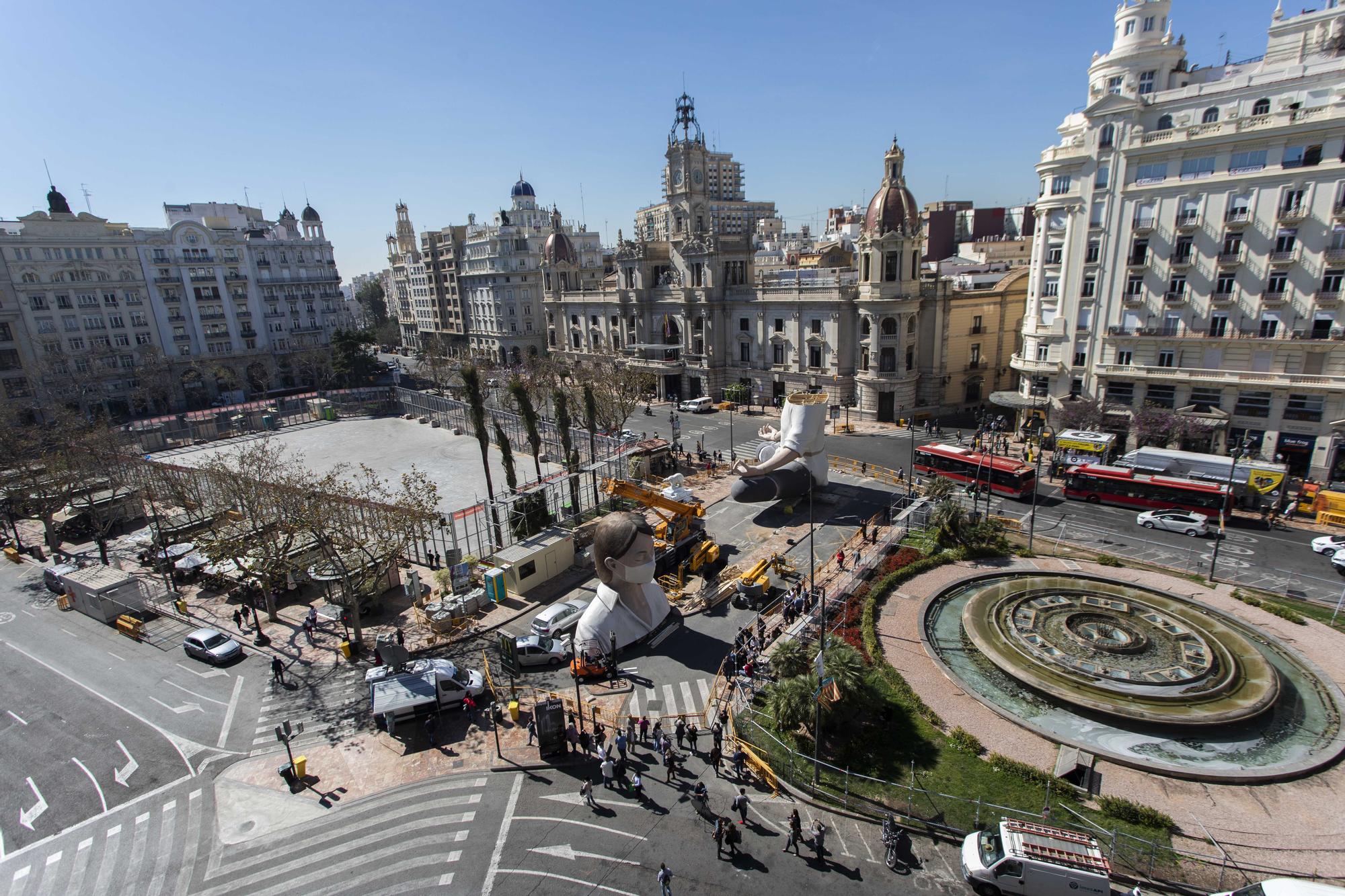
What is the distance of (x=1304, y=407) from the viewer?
43.5 meters

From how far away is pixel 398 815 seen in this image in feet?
65.9

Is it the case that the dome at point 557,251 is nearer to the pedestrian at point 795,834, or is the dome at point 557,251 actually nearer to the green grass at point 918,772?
the green grass at point 918,772

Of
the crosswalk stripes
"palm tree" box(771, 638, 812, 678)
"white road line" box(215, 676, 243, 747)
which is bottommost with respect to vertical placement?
"white road line" box(215, 676, 243, 747)

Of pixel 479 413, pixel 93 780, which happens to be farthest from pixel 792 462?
pixel 93 780

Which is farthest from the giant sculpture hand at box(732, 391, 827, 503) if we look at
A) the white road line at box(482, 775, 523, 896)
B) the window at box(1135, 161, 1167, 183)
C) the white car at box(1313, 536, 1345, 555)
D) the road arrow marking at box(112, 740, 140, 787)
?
the window at box(1135, 161, 1167, 183)

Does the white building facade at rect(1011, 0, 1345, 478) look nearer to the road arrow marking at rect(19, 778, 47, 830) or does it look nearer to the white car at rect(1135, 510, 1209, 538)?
the white car at rect(1135, 510, 1209, 538)

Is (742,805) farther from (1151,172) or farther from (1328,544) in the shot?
(1151,172)

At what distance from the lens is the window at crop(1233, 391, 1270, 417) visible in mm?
44875

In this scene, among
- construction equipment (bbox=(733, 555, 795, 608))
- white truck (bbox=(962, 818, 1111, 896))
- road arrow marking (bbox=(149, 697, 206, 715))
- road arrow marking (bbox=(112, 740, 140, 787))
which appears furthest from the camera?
construction equipment (bbox=(733, 555, 795, 608))

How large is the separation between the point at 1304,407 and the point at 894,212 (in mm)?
32099

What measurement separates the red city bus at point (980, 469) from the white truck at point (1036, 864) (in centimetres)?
2607

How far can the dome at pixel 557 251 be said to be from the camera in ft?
320

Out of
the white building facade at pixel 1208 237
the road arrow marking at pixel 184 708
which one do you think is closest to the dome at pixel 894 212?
the white building facade at pixel 1208 237

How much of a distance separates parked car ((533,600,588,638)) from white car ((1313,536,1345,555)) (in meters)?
37.1
